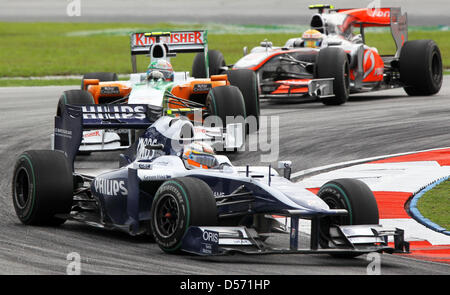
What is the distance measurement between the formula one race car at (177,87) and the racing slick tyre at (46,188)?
464 centimetres

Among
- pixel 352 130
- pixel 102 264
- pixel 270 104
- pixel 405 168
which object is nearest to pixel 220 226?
pixel 102 264

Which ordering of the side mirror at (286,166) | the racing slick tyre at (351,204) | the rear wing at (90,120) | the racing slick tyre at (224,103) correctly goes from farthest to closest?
the racing slick tyre at (224,103), the rear wing at (90,120), the side mirror at (286,166), the racing slick tyre at (351,204)

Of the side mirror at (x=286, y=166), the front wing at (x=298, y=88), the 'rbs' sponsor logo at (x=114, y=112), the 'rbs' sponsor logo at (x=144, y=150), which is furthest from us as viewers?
the front wing at (x=298, y=88)

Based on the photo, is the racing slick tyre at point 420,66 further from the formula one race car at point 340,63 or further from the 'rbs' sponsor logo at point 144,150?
the 'rbs' sponsor logo at point 144,150

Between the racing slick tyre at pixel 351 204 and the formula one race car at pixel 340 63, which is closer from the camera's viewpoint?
the racing slick tyre at pixel 351 204

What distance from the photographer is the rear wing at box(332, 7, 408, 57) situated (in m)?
25.0

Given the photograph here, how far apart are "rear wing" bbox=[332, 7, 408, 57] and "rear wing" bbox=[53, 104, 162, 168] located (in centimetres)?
1353

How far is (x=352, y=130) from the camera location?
18609mm

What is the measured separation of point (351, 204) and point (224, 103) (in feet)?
23.4

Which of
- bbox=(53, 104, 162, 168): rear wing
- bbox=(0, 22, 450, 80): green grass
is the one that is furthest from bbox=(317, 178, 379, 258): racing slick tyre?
bbox=(0, 22, 450, 80): green grass

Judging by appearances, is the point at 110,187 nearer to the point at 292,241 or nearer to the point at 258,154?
the point at 292,241

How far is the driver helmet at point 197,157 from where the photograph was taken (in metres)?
10.2

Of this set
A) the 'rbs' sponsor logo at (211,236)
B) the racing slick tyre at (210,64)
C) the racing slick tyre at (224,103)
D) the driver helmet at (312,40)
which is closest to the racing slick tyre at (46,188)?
the 'rbs' sponsor logo at (211,236)
